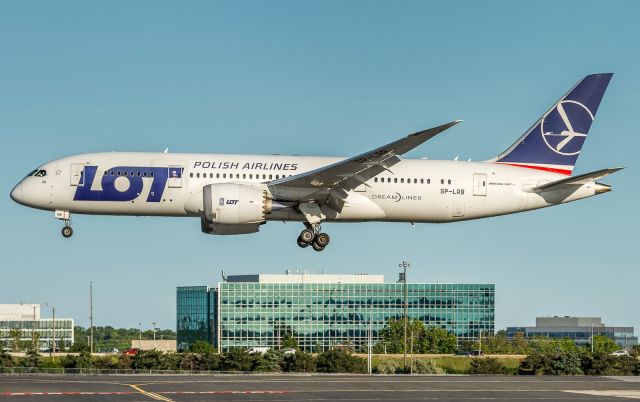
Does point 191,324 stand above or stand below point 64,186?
below

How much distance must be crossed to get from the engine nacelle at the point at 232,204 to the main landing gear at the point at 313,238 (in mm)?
3331

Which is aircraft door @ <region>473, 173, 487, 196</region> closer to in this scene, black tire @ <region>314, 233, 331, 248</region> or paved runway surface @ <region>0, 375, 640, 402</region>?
black tire @ <region>314, 233, 331, 248</region>

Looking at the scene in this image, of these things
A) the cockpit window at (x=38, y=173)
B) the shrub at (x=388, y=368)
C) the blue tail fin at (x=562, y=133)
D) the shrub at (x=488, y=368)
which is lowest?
the shrub at (x=388, y=368)

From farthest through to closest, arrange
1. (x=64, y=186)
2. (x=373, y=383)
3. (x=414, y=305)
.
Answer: (x=414, y=305)
(x=64, y=186)
(x=373, y=383)

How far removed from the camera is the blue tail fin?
210 ft

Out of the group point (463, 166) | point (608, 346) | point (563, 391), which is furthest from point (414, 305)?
point (563, 391)

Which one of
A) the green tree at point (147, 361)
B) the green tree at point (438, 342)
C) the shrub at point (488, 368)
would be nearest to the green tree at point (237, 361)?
the green tree at point (147, 361)

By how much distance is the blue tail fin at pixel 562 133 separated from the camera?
210 ft

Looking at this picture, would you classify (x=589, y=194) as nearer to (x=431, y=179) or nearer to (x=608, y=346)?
(x=431, y=179)

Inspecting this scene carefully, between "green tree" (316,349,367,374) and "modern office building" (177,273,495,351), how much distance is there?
6377 centimetres

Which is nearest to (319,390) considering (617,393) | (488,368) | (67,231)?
(617,393)

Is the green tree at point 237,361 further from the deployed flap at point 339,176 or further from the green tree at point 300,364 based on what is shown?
the deployed flap at point 339,176

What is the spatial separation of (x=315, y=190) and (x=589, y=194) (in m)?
15.2

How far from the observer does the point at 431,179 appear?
60344 mm
